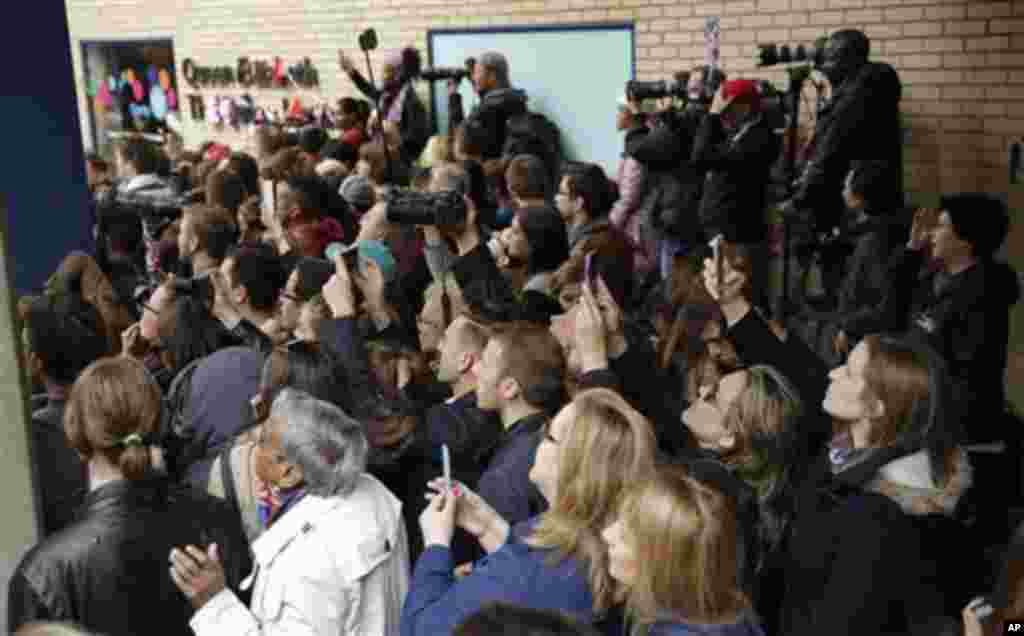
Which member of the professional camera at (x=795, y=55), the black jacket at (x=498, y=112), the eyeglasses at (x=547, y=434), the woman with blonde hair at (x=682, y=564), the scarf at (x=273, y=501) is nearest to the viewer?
the woman with blonde hair at (x=682, y=564)

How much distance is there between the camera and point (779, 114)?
6.50 meters

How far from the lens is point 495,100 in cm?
793

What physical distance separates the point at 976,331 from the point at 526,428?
2279mm

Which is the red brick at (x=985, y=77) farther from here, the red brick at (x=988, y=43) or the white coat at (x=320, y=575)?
the white coat at (x=320, y=575)

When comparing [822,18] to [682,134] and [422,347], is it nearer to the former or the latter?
[682,134]

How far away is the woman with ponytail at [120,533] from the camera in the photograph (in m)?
2.64

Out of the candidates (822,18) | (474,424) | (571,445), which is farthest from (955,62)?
(571,445)

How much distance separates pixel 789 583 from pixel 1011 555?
1.75 ft

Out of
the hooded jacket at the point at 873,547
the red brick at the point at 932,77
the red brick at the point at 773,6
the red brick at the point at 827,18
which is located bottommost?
the hooded jacket at the point at 873,547

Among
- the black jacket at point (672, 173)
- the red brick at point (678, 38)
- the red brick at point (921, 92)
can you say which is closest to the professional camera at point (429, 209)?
the black jacket at point (672, 173)

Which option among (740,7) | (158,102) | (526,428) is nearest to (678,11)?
(740,7)

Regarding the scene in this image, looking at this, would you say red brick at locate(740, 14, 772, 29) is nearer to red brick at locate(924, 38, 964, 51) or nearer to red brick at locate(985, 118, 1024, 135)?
red brick at locate(924, 38, 964, 51)

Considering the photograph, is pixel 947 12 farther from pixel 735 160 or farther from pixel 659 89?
pixel 659 89

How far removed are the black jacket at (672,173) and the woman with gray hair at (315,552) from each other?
388cm
